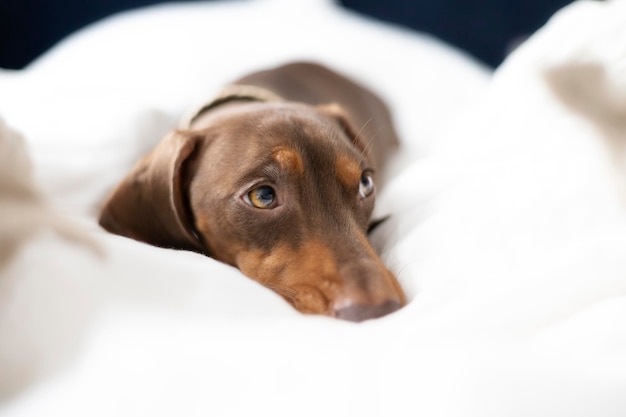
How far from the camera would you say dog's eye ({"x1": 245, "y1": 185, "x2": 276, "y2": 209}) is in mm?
1445

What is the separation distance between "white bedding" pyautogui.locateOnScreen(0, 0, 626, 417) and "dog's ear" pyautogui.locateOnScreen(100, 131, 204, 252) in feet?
0.38

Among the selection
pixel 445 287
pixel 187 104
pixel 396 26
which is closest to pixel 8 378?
pixel 445 287

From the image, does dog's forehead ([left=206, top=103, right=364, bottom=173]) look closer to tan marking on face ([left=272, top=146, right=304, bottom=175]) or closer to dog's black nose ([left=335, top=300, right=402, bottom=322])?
tan marking on face ([left=272, top=146, right=304, bottom=175])

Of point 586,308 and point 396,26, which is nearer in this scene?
point 586,308

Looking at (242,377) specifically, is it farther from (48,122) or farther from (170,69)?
(170,69)

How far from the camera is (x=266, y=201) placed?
145cm

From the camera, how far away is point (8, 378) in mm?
836

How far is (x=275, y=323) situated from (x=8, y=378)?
37 cm

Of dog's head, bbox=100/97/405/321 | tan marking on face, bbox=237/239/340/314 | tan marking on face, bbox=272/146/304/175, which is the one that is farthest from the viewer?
tan marking on face, bbox=272/146/304/175

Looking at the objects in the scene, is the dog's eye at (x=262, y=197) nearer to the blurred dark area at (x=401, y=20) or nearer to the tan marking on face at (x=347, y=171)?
the tan marking on face at (x=347, y=171)

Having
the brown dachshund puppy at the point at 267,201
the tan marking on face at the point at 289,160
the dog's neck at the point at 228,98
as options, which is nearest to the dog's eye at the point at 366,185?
the brown dachshund puppy at the point at 267,201

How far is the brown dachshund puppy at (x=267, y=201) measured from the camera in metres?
1.32

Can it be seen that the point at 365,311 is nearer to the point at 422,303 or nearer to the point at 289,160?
the point at 422,303

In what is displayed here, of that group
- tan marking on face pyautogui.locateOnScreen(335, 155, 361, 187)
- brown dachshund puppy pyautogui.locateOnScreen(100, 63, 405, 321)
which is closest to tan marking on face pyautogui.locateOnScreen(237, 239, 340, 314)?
brown dachshund puppy pyautogui.locateOnScreen(100, 63, 405, 321)
